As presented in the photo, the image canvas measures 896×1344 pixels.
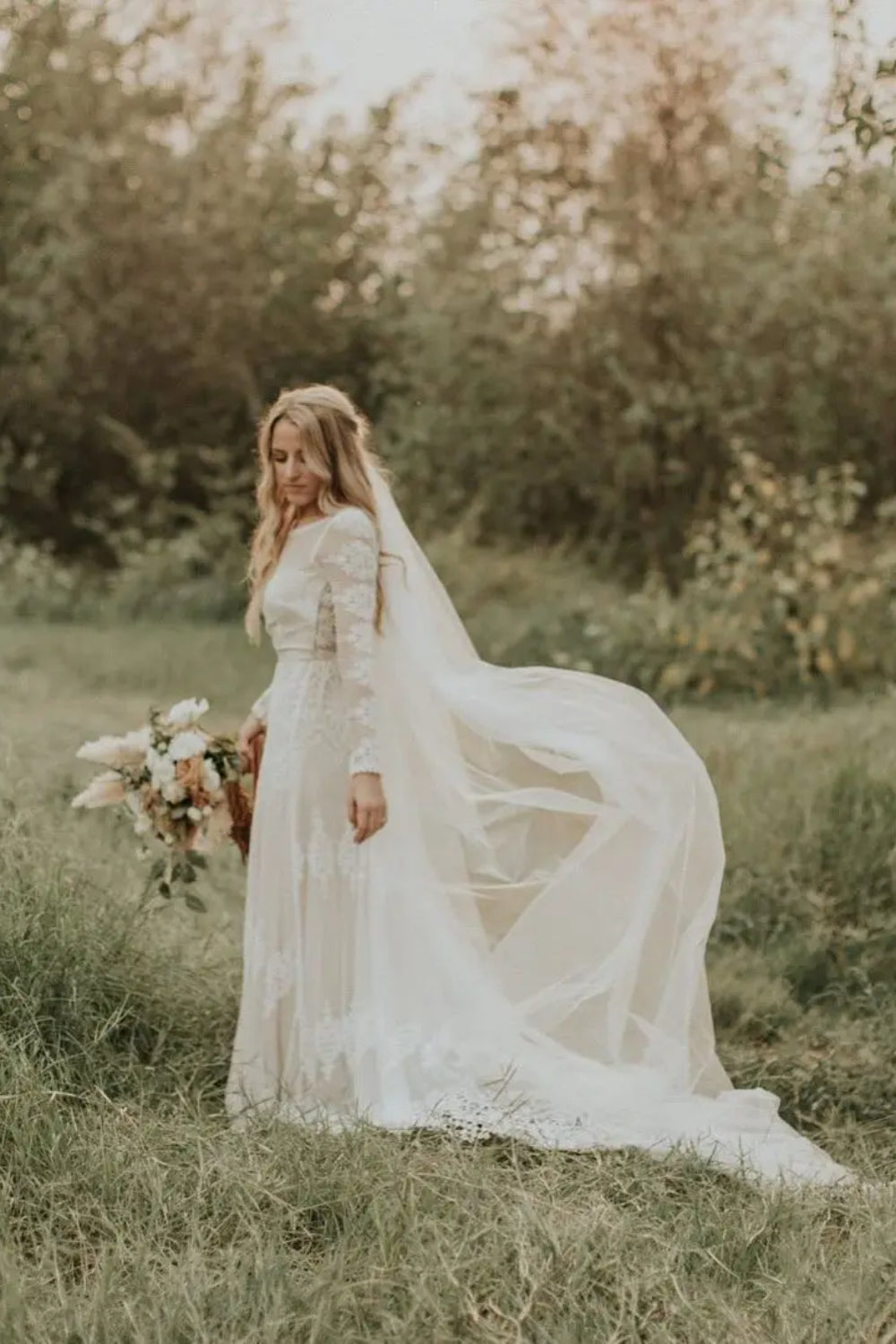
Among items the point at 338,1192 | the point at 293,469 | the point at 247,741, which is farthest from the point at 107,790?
the point at 338,1192

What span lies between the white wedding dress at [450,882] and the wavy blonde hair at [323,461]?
71 millimetres

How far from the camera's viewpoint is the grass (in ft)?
10.6

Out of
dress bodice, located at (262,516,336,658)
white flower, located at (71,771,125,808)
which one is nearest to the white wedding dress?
dress bodice, located at (262,516,336,658)

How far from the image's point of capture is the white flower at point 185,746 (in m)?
4.68

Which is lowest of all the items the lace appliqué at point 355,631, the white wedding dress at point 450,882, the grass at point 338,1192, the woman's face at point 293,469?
the grass at point 338,1192

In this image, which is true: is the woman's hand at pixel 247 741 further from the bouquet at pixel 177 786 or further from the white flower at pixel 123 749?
the white flower at pixel 123 749

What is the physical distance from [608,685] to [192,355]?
35.3 feet

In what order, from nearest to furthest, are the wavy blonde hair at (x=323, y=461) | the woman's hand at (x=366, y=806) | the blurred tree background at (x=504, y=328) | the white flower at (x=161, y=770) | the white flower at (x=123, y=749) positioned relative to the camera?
the woman's hand at (x=366, y=806) < the wavy blonde hair at (x=323, y=461) < the white flower at (x=161, y=770) < the white flower at (x=123, y=749) < the blurred tree background at (x=504, y=328)

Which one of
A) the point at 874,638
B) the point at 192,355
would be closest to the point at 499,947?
the point at 874,638

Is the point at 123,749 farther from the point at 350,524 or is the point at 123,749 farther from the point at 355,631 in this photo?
the point at 350,524

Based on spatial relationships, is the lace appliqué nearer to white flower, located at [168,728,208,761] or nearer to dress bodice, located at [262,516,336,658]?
dress bodice, located at [262,516,336,658]

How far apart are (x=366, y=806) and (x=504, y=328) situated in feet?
29.2

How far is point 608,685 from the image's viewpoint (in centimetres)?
481

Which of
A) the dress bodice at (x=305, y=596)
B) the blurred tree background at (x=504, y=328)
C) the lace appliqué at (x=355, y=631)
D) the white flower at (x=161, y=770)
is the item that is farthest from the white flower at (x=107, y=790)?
the blurred tree background at (x=504, y=328)
